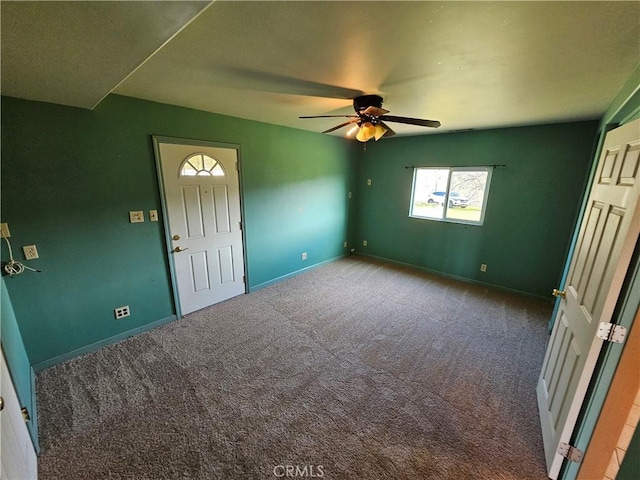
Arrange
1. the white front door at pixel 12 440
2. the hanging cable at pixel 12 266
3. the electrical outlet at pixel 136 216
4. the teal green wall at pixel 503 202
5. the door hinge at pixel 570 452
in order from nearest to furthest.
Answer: the white front door at pixel 12 440
the door hinge at pixel 570 452
the hanging cable at pixel 12 266
the electrical outlet at pixel 136 216
the teal green wall at pixel 503 202

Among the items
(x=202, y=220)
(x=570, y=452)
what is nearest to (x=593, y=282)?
(x=570, y=452)

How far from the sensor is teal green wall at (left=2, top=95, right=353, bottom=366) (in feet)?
6.48

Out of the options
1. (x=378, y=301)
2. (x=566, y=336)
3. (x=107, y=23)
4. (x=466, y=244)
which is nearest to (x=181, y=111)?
(x=107, y=23)

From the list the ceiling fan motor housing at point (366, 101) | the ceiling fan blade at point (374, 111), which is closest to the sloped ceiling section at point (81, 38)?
the ceiling fan blade at point (374, 111)

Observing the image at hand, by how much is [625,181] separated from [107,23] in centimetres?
240

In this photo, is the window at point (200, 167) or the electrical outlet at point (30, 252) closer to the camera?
the electrical outlet at point (30, 252)

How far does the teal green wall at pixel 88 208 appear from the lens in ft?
6.48

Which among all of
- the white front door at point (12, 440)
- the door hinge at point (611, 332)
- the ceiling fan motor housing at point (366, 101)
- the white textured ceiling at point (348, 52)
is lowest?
the white front door at point (12, 440)

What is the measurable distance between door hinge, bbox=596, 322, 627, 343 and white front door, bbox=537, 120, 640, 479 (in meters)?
0.03

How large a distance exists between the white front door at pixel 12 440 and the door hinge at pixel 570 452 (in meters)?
2.52

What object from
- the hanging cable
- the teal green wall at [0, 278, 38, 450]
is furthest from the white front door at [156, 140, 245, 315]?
the teal green wall at [0, 278, 38, 450]

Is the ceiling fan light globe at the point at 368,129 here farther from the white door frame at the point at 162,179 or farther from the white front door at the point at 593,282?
the white door frame at the point at 162,179

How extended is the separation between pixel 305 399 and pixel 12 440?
1537mm

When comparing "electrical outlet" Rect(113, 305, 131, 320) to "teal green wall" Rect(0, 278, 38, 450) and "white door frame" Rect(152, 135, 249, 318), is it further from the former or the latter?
"teal green wall" Rect(0, 278, 38, 450)
